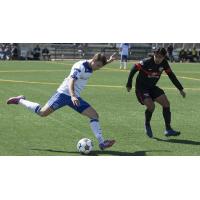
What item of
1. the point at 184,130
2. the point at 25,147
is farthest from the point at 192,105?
the point at 25,147

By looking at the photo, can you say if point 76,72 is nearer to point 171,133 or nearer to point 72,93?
point 72,93

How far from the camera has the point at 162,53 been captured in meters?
11.4

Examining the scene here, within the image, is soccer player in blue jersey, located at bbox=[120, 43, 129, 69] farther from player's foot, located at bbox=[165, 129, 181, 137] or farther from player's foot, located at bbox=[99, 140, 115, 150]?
player's foot, located at bbox=[99, 140, 115, 150]

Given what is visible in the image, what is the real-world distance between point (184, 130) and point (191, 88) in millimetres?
10803

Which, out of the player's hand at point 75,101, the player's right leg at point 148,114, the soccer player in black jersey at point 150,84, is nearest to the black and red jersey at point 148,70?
the soccer player in black jersey at point 150,84

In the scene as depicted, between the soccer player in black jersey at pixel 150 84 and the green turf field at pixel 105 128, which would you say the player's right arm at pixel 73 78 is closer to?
the green turf field at pixel 105 128

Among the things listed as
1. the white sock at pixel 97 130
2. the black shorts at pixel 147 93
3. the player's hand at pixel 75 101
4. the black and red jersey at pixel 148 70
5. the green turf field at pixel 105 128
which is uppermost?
the black and red jersey at pixel 148 70

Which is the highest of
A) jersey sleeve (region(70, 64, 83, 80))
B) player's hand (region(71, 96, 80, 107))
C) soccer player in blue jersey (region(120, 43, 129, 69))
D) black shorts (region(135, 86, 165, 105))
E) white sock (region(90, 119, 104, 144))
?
jersey sleeve (region(70, 64, 83, 80))

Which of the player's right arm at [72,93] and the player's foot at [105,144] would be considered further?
the player's foot at [105,144]

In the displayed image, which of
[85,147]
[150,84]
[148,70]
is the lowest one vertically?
[85,147]

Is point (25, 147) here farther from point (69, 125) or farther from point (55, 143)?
point (69, 125)

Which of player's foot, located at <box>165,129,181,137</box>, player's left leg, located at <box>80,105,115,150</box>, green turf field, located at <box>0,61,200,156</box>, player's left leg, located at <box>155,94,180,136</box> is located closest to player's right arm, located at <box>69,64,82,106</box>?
player's left leg, located at <box>80,105,115,150</box>

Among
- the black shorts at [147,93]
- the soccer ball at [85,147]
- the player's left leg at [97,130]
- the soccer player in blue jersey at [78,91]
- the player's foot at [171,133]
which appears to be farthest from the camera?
the black shorts at [147,93]

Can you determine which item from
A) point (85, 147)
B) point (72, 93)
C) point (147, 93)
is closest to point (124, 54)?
point (147, 93)
